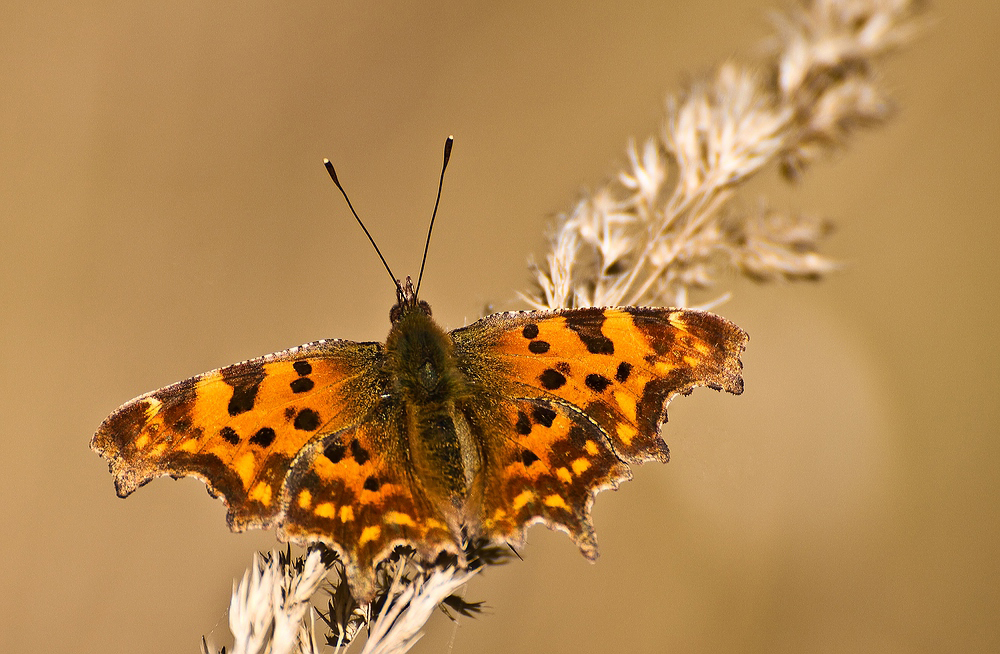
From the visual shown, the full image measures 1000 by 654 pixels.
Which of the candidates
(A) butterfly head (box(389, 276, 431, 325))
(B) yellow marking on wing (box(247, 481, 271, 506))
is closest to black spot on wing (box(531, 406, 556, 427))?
(A) butterfly head (box(389, 276, 431, 325))

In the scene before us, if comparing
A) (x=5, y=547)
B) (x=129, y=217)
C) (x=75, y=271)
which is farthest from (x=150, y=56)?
(x=5, y=547)

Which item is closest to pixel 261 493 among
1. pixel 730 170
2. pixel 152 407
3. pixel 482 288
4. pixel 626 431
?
pixel 152 407

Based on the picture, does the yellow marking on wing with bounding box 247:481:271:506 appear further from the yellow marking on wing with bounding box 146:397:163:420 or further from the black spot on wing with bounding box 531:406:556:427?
the black spot on wing with bounding box 531:406:556:427

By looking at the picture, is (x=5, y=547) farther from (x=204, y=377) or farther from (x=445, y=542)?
(x=445, y=542)

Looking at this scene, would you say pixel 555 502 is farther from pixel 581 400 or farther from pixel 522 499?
pixel 581 400

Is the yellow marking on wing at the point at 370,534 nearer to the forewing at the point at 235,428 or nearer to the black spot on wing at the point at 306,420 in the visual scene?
the forewing at the point at 235,428

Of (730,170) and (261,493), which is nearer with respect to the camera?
(261,493)
